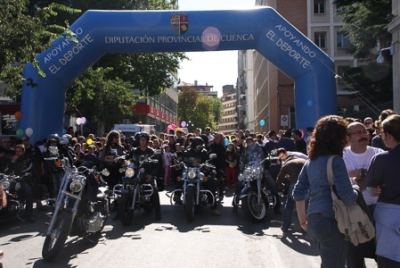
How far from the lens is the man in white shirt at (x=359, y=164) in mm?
4418

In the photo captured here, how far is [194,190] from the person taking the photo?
955 centimetres

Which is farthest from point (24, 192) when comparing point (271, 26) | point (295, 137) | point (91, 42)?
point (271, 26)

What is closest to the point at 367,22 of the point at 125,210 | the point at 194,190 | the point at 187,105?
the point at 194,190

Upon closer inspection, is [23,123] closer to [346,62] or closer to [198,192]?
[198,192]

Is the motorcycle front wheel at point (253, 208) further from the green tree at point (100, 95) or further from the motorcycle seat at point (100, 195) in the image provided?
the green tree at point (100, 95)

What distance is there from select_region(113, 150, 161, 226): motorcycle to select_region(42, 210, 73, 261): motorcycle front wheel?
7.44ft

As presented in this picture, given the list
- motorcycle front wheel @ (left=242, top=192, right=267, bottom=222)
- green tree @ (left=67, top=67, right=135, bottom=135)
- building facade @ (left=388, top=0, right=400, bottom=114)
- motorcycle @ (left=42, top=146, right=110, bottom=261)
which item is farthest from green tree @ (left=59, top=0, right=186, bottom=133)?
motorcycle @ (left=42, top=146, right=110, bottom=261)

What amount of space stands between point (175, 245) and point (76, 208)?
167 cm

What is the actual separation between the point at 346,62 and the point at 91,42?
33551 millimetres

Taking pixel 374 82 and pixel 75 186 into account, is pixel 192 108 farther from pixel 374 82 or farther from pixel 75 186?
pixel 75 186

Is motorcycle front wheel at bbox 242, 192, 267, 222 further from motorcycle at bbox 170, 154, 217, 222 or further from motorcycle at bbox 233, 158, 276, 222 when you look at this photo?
motorcycle at bbox 170, 154, 217, 222

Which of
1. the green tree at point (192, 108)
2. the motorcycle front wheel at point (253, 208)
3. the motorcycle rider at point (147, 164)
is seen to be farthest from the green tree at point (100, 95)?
the green tree at point (192, 108)

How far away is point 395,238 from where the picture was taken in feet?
12.2

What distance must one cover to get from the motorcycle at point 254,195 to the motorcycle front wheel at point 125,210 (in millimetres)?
2105
